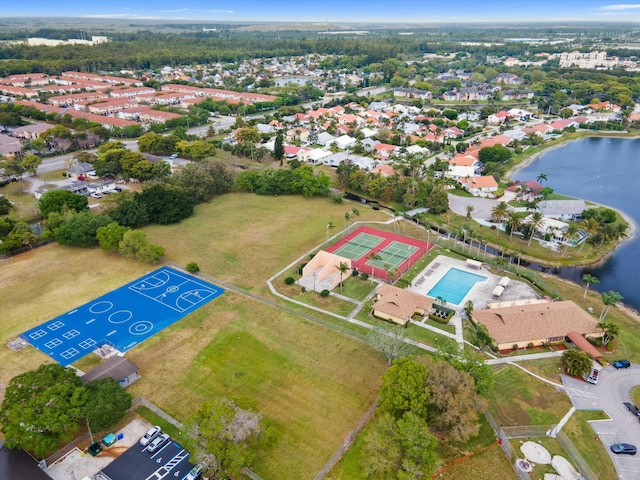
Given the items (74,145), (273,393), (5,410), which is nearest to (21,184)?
(74,145)

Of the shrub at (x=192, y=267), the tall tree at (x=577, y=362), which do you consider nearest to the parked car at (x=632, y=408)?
the tall tree at (x=577, y=362)

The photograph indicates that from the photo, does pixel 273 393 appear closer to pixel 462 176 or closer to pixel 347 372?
pixel 347 372

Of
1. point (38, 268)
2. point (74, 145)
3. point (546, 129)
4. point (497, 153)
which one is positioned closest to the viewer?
point (38, 268)

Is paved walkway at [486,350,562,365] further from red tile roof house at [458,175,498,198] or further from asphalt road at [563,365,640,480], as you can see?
red tile roof house at [458,175,498,198]

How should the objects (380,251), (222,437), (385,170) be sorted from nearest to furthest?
1. (222,437)
2. (380,251)
3. (385,170)

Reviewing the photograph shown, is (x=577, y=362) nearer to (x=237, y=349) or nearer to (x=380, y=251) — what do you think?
(x=380, y=251)

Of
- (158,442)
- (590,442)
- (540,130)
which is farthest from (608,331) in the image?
(540,130)
